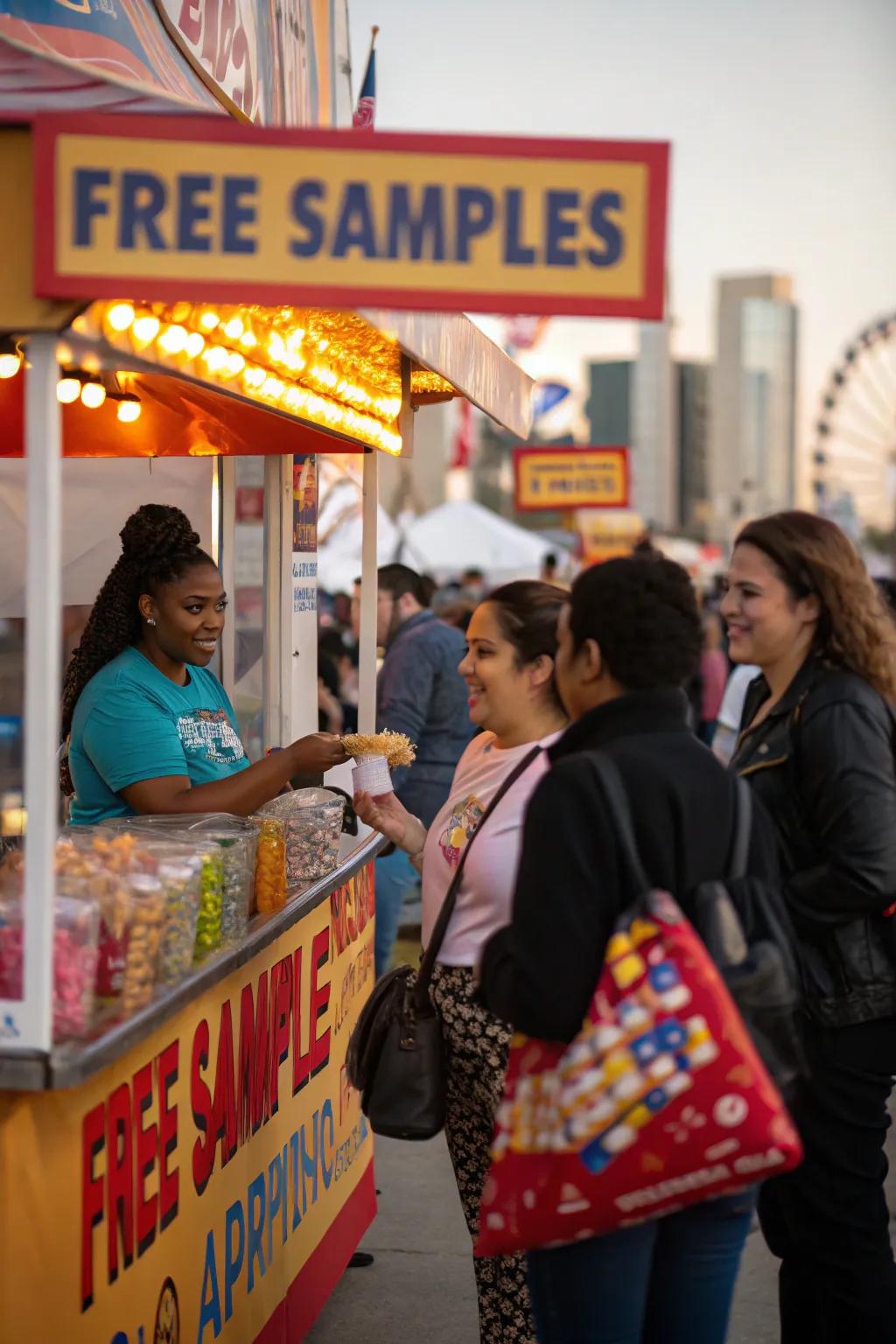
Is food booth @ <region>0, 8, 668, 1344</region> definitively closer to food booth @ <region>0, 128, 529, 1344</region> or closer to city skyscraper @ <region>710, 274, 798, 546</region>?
food booth @ <region>0, 128, 529, 1344</region>

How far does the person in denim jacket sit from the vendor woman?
271 cm

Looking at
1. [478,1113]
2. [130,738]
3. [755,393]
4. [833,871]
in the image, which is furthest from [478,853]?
[755,393]

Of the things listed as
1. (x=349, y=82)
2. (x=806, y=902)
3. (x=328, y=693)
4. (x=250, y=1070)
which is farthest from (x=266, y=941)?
(x=328, y=693)

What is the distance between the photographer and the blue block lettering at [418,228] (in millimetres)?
2432

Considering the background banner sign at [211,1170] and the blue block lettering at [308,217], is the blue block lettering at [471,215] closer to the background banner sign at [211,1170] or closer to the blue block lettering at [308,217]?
the blue block lettering at [308,217]

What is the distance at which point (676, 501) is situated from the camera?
150 m

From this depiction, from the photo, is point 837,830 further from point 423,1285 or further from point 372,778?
point 423,1285

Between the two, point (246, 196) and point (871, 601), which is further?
point (871, 601)

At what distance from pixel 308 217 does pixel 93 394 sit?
2727 millimetres

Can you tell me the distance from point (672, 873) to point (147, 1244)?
133cm

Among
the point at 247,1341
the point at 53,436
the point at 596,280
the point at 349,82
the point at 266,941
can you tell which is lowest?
the point at 247,1341

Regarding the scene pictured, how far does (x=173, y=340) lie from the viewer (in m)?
3.07

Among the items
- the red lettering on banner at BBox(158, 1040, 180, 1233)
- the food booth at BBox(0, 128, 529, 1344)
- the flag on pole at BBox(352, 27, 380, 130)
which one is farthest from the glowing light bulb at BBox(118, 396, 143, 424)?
the flag on pole at BBox(352, 27, 380, 130)

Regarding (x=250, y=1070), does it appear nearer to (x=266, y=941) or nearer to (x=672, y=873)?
(x=266, y=941)
